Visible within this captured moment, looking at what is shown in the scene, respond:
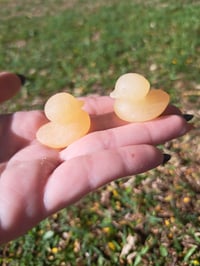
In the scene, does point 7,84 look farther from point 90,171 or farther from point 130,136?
point 90,171

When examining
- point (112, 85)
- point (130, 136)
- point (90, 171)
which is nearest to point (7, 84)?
point (130, 136)

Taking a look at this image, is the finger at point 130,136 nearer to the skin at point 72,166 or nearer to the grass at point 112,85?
the skin at point 72,166

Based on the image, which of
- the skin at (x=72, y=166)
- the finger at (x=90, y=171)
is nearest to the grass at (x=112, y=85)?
the skin at (x=72, y=166)

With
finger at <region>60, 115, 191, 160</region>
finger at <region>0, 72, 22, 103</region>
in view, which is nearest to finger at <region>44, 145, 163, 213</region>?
finger at <region>60, 115, 191, 160</region>

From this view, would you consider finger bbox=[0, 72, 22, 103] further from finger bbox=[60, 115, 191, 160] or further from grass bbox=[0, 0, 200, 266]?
grass bbox=[0, 0, 200, 266]

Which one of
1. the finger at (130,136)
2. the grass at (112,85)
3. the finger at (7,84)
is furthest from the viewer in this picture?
the grass at (112,85)
